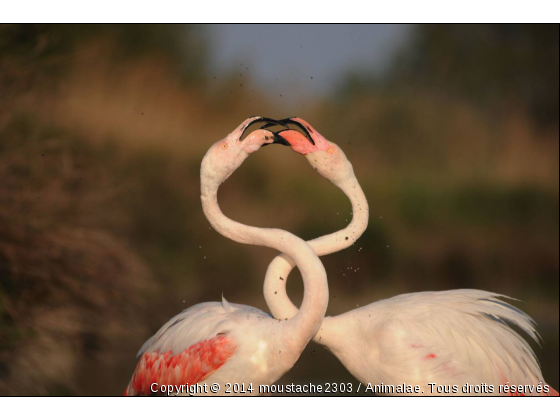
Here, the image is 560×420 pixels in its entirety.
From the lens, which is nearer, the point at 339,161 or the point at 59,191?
the point at 339,161

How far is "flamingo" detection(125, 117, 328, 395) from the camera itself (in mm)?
3211

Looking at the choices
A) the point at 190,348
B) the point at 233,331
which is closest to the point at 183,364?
the point at 190,348

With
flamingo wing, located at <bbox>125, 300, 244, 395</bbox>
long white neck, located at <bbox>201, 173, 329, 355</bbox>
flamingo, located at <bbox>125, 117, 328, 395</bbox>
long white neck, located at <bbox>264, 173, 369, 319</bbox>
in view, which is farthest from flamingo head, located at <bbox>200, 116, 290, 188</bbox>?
flamingo wing, located at <bbox>125, 300, 244, 395</bbox>

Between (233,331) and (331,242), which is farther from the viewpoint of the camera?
(331,242)

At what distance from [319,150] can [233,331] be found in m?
1.06

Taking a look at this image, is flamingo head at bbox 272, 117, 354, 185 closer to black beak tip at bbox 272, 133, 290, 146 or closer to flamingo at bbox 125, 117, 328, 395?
black beak tip at bbox 272, 133, 290, 146

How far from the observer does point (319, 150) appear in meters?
3.62

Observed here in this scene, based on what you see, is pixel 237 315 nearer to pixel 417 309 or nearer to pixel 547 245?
pixel 417 309

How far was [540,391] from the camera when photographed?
3500 millimetres

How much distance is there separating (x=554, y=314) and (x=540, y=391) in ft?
15.3

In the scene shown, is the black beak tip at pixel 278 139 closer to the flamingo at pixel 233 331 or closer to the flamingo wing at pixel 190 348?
the flamingo at pixel 233 331

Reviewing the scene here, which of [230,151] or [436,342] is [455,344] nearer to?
[436,342]

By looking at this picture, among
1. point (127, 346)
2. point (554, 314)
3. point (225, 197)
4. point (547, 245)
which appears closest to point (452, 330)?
point (127, 346)

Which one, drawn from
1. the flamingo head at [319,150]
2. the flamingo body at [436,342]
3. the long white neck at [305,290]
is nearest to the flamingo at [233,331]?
the long white neck at [305,290]
